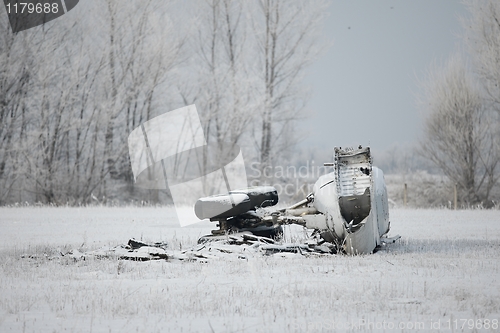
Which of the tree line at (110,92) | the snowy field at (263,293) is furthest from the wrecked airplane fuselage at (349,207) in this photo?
the tree line at (110,92)

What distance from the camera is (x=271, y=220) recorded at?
388 inches

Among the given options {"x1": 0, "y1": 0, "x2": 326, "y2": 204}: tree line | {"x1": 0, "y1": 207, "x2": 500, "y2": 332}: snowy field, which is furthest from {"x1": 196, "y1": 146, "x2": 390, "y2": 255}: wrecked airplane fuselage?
{"x1": 0, "y1": 0, "x2": 326, "y2": 204}: tree line

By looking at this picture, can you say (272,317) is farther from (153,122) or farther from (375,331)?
(153,122)

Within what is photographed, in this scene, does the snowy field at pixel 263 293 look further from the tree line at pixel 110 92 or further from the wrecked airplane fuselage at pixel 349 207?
the tree line at pixel 110 92

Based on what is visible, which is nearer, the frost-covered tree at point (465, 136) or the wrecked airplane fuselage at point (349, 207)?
the wrecked airplane fuselage at point (349, 207)

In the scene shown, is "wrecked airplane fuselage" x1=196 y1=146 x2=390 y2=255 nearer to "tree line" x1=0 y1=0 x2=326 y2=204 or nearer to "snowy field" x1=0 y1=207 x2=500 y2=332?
"snowy field" x1=0 y1=207 x2=500 y2=332

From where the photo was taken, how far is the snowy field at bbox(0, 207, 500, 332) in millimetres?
4504

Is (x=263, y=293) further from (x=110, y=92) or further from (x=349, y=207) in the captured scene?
(x=110, y=92)

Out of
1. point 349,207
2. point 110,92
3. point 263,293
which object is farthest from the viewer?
point 110,92

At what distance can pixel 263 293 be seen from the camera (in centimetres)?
564

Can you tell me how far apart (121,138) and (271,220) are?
68.8 ft

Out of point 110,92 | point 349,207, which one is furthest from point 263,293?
point 110,92

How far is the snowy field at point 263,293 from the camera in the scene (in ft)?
A: 14.8

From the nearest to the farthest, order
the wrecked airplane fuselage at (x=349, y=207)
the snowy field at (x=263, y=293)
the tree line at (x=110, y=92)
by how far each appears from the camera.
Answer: the snowy field at (x=263, y=293), the wrecked airplane fuselage at (x=349, y=207), the tree line at (x=110, y=92)
